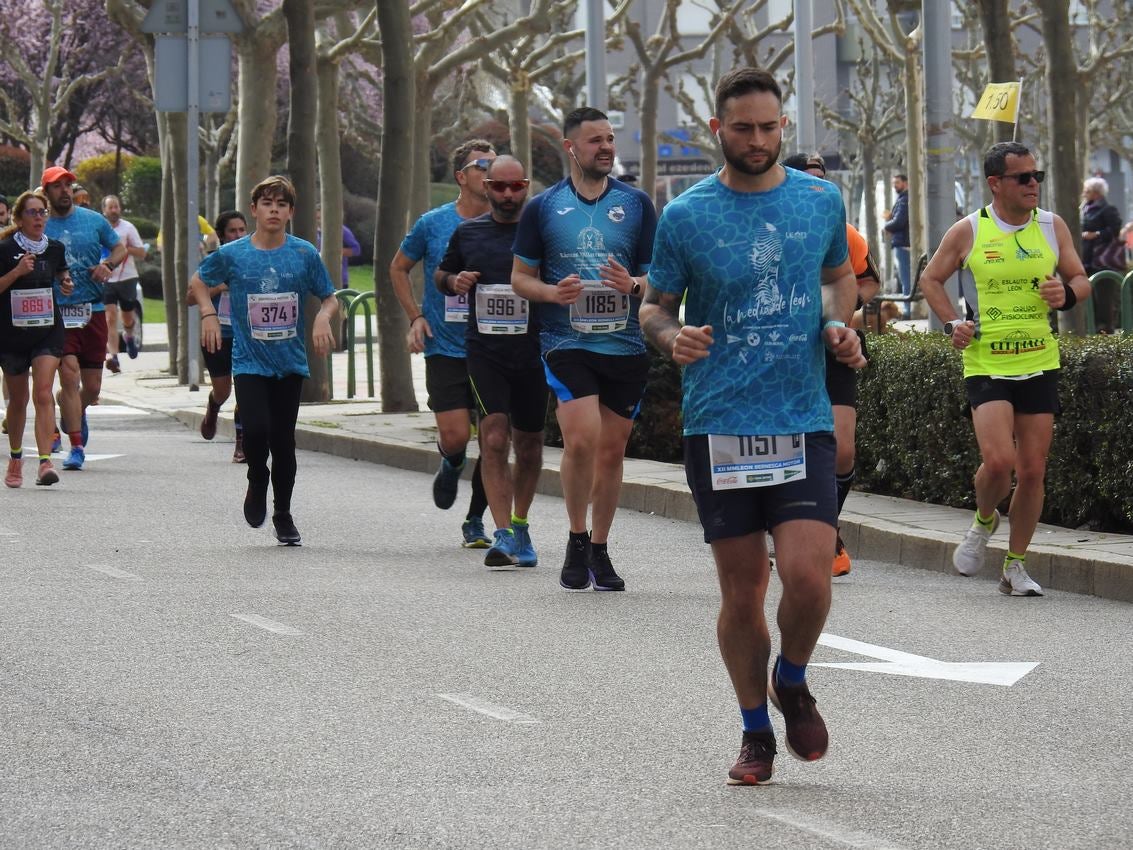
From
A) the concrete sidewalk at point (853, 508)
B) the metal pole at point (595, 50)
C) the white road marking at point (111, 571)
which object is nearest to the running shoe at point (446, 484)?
the concrete sidewalk at point (853, 508)

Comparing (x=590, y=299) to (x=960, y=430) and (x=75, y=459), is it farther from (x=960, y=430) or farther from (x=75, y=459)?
(x=75, y=459)

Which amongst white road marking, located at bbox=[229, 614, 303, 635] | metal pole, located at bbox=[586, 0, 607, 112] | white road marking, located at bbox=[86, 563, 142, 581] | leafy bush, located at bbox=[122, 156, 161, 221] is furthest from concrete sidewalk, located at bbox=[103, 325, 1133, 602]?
leafy bush, located at bbox=[122, 156, 161, 221]

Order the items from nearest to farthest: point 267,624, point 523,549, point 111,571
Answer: point 267,624 < point 111,571 < point 523,549

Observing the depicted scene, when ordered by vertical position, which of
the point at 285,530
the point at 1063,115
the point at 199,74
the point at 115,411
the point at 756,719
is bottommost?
the point at 756,719

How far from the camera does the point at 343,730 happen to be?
6.59 metres

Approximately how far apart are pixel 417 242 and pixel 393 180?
808 centimetres

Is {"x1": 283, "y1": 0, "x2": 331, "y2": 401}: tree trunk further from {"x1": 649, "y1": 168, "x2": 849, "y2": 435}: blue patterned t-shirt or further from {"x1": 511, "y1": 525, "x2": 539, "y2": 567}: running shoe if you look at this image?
{"x1": 649, "y1": 168, "x2": 849, "y2": 435}: blue patterned t-shirt

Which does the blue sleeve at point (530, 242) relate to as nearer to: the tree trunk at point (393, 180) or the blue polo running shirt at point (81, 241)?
the blue polo running shirt at point (81, 241)

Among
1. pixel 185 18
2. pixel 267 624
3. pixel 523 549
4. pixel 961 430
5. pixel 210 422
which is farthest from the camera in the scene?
pixel 185 18

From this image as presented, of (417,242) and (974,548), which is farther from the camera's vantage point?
(417,242)

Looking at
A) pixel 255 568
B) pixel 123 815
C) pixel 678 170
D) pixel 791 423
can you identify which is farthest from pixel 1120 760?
pixel 678 170

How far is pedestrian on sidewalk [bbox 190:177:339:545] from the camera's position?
11.2 metres

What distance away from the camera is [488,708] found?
6.93 meters

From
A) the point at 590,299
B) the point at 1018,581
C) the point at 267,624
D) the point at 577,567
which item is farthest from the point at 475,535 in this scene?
the point at 1018,581
